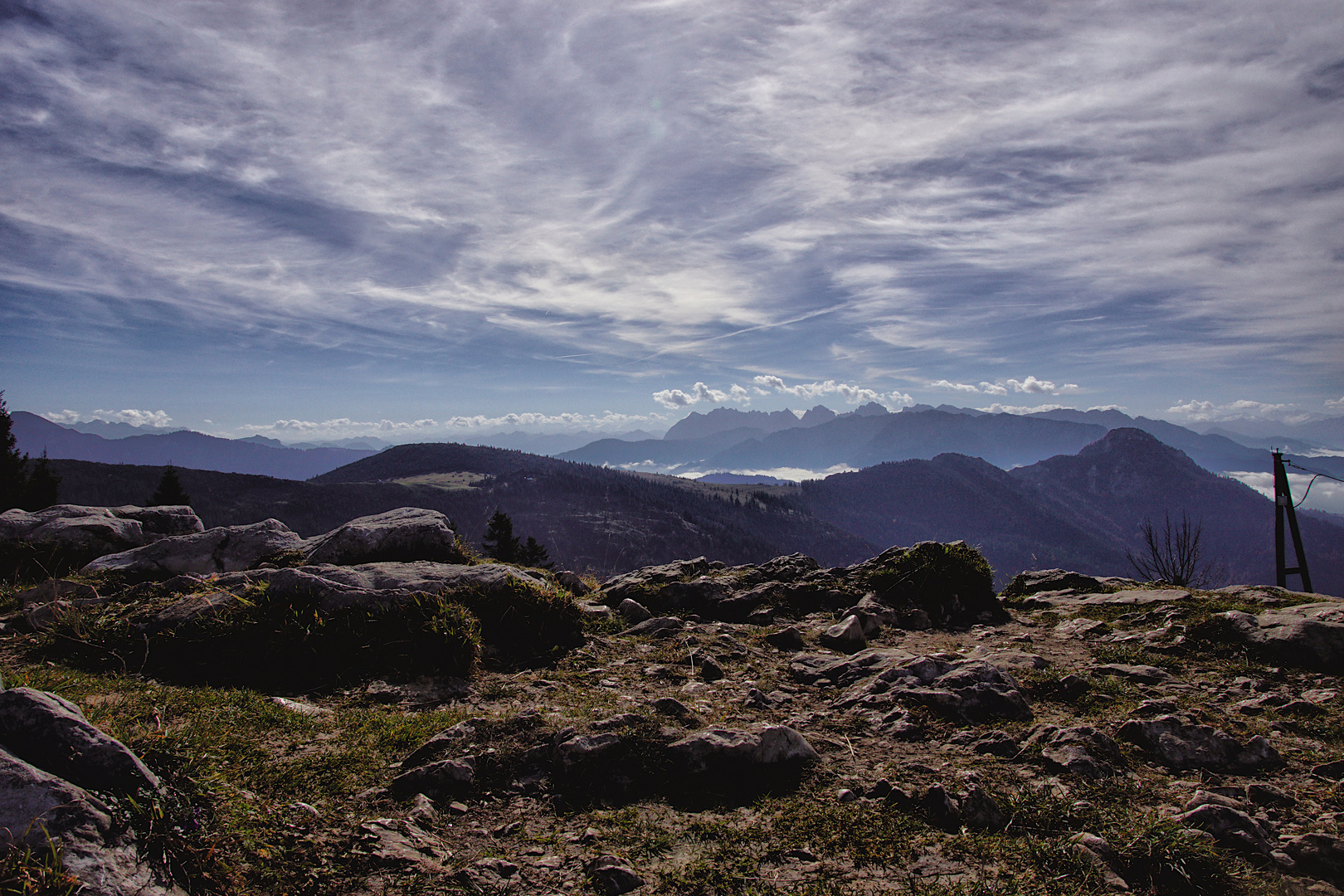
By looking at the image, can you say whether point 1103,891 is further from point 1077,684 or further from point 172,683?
point 172,683

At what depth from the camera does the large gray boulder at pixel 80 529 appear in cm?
1308

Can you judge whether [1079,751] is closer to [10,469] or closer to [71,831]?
[71,831]

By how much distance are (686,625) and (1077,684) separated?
5581 mm

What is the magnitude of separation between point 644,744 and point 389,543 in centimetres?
778

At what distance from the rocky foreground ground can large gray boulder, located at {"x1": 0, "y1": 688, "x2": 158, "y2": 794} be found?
2 cm

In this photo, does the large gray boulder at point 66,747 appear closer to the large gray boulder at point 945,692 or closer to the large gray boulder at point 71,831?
the large gray boulder at point 71,831

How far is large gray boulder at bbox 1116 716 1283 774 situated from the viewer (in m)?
4.98

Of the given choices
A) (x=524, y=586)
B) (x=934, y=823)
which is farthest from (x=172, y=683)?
(x=934, y=823)

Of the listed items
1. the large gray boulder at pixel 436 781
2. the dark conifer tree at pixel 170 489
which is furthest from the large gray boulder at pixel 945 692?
the dark conifer tree at pixel 170 489

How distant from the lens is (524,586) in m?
8.98

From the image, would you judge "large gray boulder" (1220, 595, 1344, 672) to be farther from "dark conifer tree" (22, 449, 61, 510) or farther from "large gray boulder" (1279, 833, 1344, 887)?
"dark conifer tree" (22, 449, 61, 510)

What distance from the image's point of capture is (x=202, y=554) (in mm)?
11797

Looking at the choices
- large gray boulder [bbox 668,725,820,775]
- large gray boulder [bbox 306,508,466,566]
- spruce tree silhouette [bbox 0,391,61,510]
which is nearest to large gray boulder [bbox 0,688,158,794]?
large gray boulder [bbox 668,725,820,775]

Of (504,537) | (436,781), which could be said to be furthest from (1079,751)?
(504,537)
